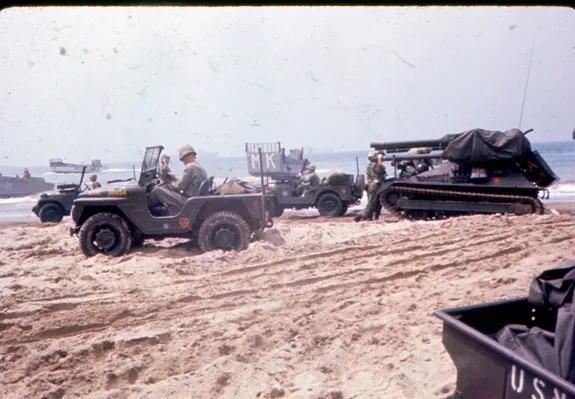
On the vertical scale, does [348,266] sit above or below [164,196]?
below

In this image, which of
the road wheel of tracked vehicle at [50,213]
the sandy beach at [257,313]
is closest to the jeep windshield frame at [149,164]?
the sandy beach at [257,313]

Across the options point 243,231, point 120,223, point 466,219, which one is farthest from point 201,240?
Answer: point 466,219

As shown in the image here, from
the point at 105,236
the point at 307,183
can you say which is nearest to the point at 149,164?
the point at 105,236

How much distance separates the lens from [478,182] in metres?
11.0

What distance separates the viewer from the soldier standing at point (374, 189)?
11453 millimetres

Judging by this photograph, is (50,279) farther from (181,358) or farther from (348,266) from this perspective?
(348,266)

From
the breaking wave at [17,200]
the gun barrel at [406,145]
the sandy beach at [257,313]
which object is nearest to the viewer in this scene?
the sandy beach at [257,313]

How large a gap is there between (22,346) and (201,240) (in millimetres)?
3309

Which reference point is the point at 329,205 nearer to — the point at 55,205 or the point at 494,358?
the point at 55,205

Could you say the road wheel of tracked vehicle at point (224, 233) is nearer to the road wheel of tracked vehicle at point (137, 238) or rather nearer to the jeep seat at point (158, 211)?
the jeep seat at point (158, 211)

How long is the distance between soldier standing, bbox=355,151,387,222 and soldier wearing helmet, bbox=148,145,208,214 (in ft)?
16.6

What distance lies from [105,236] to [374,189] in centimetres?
654

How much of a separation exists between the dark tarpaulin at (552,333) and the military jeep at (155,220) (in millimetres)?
4917

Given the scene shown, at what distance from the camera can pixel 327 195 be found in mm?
13469
